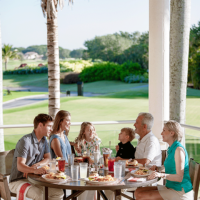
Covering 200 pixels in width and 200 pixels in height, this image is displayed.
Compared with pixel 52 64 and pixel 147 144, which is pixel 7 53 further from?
pixel 147 144

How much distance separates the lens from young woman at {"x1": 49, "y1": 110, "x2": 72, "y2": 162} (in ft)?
10.4

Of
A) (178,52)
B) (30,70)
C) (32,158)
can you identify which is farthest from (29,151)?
(30,70)

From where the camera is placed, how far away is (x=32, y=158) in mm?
2959

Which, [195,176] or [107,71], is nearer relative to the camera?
[195,176]

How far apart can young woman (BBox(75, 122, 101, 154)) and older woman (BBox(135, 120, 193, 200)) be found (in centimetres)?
92

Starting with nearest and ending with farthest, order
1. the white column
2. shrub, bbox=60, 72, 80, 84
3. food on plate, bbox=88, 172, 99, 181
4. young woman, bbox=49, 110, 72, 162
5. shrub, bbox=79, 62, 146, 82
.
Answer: food on plate, bbox=88, 172, 99, 181 < young woman, bbox=49, 110, 72, 162 < the white column < shrub, bbox=60, 72, 80, 84 < shrub, bbox=79, 62, 146, 82

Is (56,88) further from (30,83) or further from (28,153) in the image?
(30,83)

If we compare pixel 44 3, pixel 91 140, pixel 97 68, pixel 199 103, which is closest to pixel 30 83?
pixel 97 68

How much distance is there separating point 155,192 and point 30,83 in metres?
32.5

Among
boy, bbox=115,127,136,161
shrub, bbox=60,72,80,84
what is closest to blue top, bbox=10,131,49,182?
boy, bbox=115,127,136,161

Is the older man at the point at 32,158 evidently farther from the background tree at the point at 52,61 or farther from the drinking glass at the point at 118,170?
the background tree at the point at 52,61

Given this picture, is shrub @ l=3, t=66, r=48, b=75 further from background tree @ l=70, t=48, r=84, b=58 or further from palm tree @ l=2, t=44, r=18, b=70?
background tree @ l=70, t=48, r=84, b=58

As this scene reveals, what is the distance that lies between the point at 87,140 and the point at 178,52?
2296 mm

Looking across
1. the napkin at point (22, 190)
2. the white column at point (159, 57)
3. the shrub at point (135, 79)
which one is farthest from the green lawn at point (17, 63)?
the napkin at point (22, 190)
